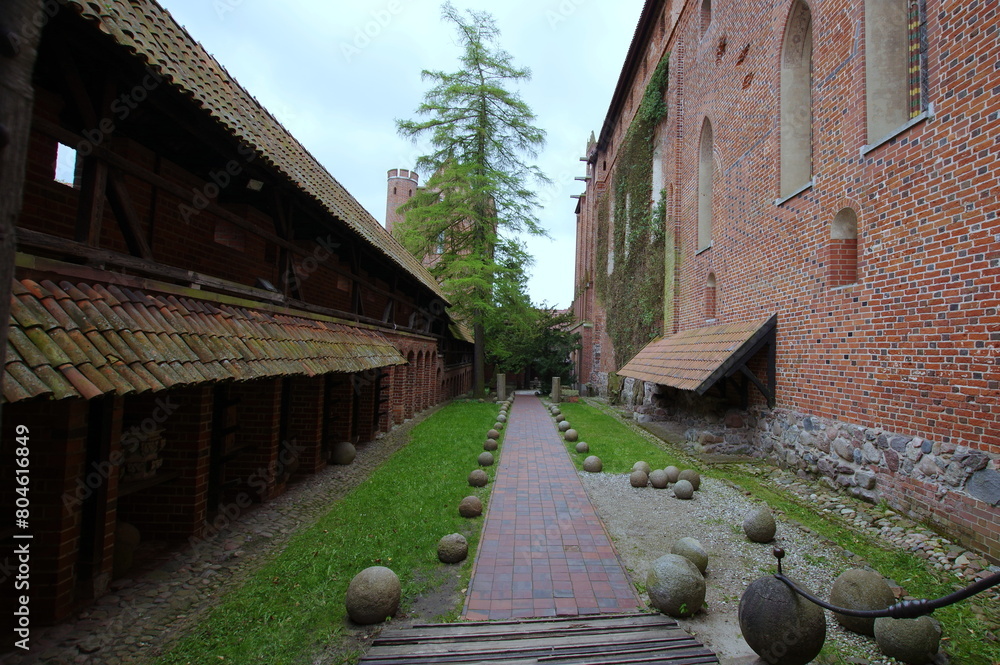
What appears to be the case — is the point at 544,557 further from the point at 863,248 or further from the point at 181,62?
the point at 181,62

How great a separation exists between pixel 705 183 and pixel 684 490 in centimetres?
915

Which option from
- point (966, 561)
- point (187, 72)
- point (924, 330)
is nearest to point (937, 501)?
point (966, 561)

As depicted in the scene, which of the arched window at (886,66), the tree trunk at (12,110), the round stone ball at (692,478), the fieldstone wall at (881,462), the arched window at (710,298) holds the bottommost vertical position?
the round stone ball at (692,478)

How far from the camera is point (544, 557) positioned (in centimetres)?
505

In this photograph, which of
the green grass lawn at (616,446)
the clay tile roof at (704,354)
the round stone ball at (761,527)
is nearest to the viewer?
the round stone ball at (761,527)

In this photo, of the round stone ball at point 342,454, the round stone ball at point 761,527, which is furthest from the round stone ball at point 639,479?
the round stone ball at point 342,454

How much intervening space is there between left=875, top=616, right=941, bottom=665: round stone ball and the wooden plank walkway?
123 centimetres

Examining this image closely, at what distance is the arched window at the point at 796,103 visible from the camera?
27.2ft

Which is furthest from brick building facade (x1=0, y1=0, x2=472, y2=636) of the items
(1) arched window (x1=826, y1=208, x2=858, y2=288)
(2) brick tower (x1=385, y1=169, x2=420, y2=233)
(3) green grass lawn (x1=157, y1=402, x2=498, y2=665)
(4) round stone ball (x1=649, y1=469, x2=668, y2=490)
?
(2) brick tower (x1=385, y1=169, x2=420, y2=233)

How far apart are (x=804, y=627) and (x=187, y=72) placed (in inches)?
269

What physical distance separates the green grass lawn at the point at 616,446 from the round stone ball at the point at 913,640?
5.56 metres

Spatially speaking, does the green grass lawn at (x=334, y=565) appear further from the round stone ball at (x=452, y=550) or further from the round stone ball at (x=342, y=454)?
the round stone ball at (x=342, y=454)

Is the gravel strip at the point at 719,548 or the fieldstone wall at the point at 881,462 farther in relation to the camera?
the fieldstone wall at the point at 881,462

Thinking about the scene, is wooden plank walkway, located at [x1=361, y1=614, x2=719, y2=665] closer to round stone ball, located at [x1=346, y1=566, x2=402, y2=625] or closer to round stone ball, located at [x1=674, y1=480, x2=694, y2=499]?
round stone ball, located at [x1=346, y1=566, x2=402, y2=625]
